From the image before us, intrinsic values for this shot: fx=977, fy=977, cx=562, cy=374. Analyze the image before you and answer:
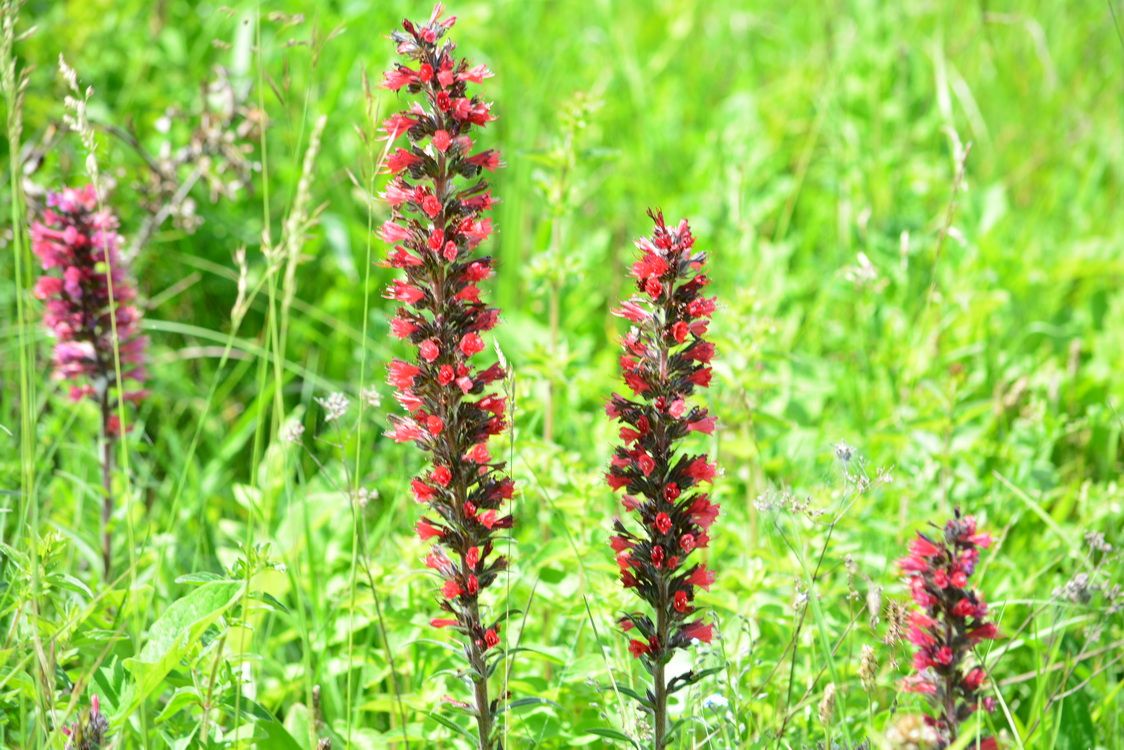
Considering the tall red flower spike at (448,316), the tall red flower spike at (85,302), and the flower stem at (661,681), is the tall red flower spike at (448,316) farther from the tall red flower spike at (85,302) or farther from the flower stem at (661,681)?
the tall red flower spike at (85,302)

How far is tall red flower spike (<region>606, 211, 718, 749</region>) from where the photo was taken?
7.09 feet

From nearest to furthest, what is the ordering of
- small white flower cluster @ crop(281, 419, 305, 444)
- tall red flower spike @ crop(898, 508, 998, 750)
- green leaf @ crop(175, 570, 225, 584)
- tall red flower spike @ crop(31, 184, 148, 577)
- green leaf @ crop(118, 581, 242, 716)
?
tall red flower spike @ crop(898, 508, 998, 750)
green leaf @ crop(118, 581, 242, 716)
green leaf @ crop(175, 570, 225, 584)
small white flower cluster @ crop(281, 419, 305, 444)
tall red flower spike @ crop(31, 184, 148, 577)

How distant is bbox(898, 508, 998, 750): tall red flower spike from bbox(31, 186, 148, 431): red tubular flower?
2594mm

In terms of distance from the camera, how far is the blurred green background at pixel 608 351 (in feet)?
8.91

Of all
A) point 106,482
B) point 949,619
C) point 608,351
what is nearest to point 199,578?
point 106,482

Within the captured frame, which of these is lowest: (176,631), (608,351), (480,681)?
(480,681)

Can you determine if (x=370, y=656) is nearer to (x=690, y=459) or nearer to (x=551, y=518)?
(x=551, y=518)

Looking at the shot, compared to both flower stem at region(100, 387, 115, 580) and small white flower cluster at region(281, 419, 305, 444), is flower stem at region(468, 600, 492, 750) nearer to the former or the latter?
small white flower cluster at region(281, 419, 305, 444)

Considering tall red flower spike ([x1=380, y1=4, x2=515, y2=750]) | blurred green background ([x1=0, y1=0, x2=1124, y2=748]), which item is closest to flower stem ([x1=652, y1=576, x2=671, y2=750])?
blurred green background ([x1=0, y1=0, x2=1124, y2=748])

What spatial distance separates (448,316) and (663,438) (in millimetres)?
552

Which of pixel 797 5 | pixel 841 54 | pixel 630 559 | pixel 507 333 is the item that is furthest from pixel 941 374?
pixel 797 5

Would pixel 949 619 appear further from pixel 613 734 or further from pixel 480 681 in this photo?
pixel 480 681

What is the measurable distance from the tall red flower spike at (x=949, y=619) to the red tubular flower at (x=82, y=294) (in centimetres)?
259

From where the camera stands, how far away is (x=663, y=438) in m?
2.19
